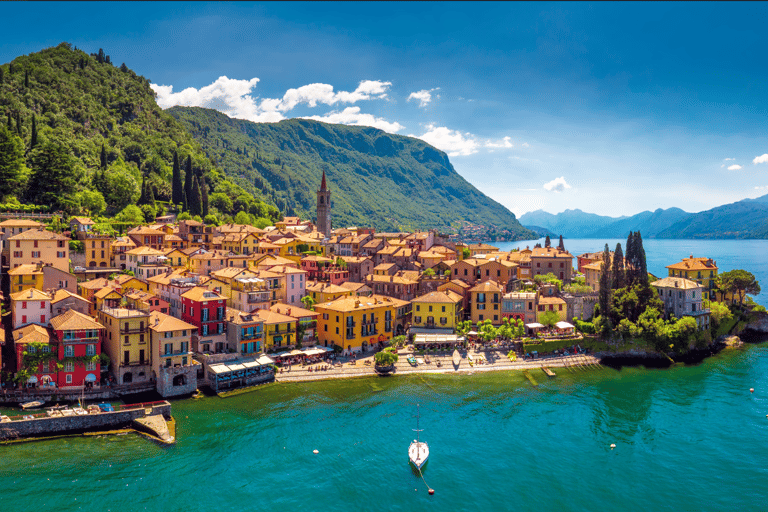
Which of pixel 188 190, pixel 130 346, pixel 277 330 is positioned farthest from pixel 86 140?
pixel 130 346

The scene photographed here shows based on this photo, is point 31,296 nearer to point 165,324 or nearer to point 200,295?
point 165,324

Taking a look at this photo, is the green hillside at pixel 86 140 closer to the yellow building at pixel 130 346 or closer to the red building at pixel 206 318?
the red building at pixel 206 318

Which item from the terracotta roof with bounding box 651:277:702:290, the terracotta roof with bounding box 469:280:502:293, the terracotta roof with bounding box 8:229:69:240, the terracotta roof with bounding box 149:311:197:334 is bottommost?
the terracotta roof with bounding box 149:311:197:334

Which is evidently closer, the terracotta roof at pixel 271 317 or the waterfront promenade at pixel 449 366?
the waterfront promenade at pixel 449 366

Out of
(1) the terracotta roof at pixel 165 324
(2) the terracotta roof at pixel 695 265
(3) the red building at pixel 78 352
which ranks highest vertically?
(2) the terracotta roof at pixel 695 265

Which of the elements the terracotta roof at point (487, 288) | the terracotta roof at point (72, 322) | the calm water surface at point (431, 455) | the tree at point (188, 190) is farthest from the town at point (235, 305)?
the tree at point (188, 190)

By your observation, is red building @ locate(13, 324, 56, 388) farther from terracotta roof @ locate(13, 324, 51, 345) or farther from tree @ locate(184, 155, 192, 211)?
tree @ locate(184, 155, 192, 211)

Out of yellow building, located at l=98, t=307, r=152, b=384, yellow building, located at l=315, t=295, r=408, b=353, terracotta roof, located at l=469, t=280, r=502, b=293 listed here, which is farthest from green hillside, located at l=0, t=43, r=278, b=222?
terracotta roof, located at l=469, t=280, r=502, b=293

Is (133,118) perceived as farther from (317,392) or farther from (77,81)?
(317,392)
